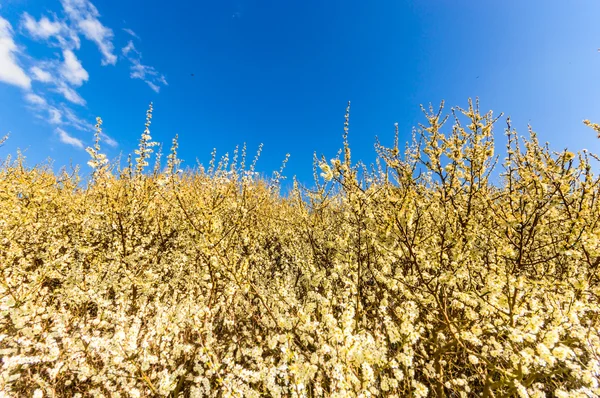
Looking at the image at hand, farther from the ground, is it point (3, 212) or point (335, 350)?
point (3, 212)

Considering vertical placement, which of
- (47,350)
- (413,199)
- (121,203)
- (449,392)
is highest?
(121,203)

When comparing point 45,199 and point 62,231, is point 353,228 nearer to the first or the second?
point 62,231

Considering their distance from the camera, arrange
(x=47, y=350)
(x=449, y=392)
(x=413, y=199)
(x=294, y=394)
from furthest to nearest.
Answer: (x=449, y=392), (x=47, y=350), (x=413, y=199), (x=294, y=394)

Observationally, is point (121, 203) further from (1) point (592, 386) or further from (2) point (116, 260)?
(1) point (592, 386)

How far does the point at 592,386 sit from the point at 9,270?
745 cm

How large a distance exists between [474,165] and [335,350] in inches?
112

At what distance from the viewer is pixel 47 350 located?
333 cm

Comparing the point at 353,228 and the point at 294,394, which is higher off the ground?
the point at 353,228

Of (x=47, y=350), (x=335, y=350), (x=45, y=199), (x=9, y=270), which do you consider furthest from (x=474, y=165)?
(x=45, y=199)

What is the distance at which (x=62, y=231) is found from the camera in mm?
6980

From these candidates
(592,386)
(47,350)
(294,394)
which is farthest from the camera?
(47,350)

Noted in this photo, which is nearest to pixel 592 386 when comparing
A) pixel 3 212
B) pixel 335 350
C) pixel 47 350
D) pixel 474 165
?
pixel 335 350

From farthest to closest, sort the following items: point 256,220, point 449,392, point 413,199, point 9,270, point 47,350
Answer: point 256,220 < point 9,270 < point 449,392 < point 47,350 < point 413,199

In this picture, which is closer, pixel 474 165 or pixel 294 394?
pixel 294 394
